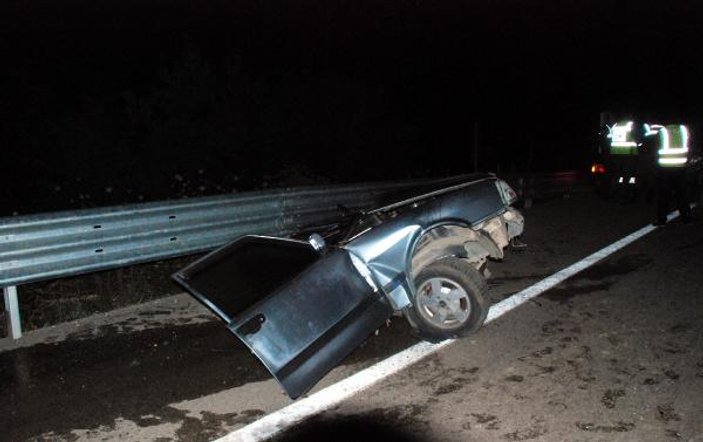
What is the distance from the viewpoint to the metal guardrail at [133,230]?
16.8ft

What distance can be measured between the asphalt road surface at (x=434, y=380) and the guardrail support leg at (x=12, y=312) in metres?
0.29

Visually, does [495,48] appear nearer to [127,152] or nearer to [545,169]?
[545,169]

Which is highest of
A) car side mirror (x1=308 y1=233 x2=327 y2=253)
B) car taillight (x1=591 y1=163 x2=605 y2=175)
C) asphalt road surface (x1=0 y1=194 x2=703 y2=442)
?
car side mirror (x1=308 y1=233 x2=327 y2=253)

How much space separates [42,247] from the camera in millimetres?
5223

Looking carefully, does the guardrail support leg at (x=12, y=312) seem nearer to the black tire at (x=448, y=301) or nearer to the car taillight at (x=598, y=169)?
the black tire at (x=448, y=301)

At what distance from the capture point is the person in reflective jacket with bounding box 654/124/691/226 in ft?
31.0

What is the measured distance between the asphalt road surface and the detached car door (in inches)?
11.0

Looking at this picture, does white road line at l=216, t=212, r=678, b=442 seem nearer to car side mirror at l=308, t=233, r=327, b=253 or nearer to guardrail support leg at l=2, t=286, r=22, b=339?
car side mirror at l=308, t=233, r=327, b=253

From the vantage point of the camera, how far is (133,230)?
588 centimetres

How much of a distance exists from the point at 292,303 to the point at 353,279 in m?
0.52

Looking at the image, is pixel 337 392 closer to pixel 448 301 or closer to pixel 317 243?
pixel 317 243

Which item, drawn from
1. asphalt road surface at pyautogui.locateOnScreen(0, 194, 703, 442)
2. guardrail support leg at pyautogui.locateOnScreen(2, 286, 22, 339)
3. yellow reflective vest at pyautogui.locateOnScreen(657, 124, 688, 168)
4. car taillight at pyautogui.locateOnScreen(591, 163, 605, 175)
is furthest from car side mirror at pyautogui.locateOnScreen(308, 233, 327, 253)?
car taillight at pyautogui.locateOnScreen(591, 163, 605, 175)

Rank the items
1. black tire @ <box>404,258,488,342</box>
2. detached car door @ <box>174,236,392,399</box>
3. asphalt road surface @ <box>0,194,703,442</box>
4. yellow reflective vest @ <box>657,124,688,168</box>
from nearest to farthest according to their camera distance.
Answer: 1. asphalt road surface @ <box>0,194,703,442</box>
2. detached car door @ <box>174,236,392,399</box>
3. black tire @ <box>404,258,488,342</box>
4. yellow reflective vest @ <box>657,124,688,168</box>

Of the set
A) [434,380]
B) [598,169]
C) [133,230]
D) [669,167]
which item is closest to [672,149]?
[669,167]
